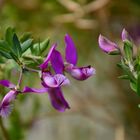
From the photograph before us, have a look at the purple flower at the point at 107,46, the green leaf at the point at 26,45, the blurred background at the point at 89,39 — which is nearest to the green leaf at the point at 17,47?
the green leaf at the point at 26,45

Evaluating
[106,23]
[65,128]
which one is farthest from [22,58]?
[65,128]

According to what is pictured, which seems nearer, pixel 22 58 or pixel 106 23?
pixel 22 58

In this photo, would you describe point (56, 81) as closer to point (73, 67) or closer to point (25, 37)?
point (73, 67)

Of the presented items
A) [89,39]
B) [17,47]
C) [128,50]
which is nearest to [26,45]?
[17,47]

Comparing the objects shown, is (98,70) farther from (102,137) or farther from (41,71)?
(41,71)

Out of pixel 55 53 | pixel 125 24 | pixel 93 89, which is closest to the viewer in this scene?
pixel 55 53

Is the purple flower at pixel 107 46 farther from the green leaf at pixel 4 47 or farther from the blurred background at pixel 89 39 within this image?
the blurred background at pixel 89 39
